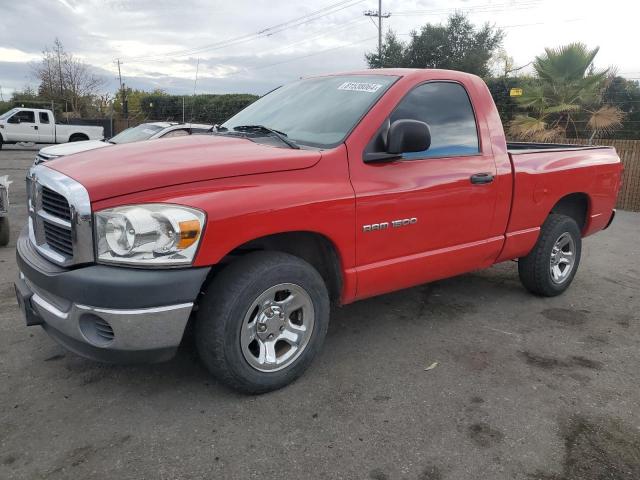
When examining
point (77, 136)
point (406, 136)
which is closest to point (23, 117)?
point (77, 136)

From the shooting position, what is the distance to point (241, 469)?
2441 millimetres

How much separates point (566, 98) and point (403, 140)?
10.7 meters

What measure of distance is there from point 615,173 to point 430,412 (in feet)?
11.7

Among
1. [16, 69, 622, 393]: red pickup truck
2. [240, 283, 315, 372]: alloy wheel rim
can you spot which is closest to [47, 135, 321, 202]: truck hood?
[16, 69, 622, 393]: red pickup truck

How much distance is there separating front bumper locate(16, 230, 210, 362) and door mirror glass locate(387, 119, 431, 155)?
4.43 feet

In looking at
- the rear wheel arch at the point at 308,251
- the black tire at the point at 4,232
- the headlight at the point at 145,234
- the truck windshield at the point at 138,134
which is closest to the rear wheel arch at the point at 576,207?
the rear wheel arch at the point at 308,251

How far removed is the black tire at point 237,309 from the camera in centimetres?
275

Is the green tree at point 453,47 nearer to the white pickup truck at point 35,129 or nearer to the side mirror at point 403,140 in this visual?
Result: the white pickup truck at point 35,129

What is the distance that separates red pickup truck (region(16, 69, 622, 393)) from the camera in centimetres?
254

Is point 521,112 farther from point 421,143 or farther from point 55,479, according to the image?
point 55,479

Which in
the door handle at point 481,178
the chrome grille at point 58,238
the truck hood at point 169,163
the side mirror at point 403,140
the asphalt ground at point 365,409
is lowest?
the asphalt ground at point 365,409

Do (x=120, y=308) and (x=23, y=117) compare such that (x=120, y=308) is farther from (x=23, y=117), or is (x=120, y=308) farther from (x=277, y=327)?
(x=23, y=117)

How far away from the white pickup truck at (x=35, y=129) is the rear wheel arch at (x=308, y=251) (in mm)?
22390

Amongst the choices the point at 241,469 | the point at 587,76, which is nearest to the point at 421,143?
the point at 241,469
